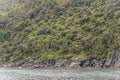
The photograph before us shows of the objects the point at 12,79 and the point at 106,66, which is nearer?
the point at 12,79

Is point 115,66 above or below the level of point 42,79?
below

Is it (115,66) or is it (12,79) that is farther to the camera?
(115,66)

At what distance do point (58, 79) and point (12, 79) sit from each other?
53.8ft

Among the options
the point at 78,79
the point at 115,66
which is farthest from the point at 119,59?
the point at 78,79

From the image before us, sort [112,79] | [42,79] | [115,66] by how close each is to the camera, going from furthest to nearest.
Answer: [115,66], [42,79], [112,79]

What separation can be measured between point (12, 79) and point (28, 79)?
590 centimetres

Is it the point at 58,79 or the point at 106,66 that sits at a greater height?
the point at 58,79

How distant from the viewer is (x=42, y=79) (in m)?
117

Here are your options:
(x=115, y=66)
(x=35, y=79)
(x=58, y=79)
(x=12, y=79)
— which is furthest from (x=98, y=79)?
(x=115, y=66)

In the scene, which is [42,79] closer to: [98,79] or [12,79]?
[12,79]

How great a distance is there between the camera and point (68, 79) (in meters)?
114

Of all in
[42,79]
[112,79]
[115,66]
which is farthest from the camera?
[115,66]

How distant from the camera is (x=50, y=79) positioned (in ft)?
382

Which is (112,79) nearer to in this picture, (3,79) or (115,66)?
(3,79)
